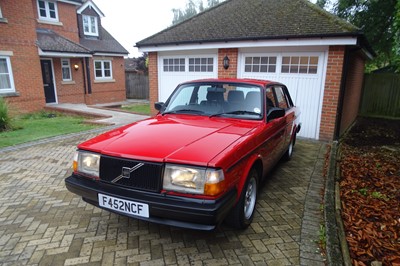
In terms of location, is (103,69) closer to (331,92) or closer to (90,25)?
(90,25)

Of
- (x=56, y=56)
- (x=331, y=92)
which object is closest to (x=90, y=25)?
(x=56, y=56)

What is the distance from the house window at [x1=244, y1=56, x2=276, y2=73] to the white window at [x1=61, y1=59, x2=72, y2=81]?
11.8m

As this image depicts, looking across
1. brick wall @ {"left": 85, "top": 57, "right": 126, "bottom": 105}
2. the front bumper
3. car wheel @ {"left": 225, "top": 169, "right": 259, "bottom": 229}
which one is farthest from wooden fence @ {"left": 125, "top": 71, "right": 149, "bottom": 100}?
the front bumper

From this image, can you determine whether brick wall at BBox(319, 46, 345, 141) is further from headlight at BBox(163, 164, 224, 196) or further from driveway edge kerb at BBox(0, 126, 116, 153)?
driveway edge kerb at BBox(0, 126, 116, 153)

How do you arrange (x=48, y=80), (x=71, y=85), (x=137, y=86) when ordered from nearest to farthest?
(x=48, y=80), (x=71, y=85), (x=137, y=86)

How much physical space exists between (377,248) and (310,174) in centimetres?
218

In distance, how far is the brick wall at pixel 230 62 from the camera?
8.57 meters

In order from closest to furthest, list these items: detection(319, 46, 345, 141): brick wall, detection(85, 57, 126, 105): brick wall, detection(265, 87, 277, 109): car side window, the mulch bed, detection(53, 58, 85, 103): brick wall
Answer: the mulch bed → detection(265, 87, 277, 109): car side window → detection(319, 46, 345, 141): brick wall → detection(53, 58, 85, 103): brick wall → detection(85, 57, 126, 105): brick wall

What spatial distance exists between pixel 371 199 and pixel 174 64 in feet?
25.8

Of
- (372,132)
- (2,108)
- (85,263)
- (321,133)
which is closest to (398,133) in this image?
(372,132)

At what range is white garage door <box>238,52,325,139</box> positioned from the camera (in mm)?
7438

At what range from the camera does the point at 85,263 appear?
8.45 ft

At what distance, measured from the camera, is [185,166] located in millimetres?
2379

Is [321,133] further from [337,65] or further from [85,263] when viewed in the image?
[85,263]
